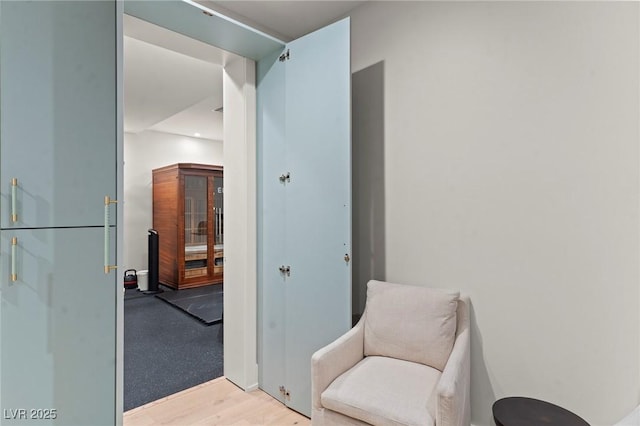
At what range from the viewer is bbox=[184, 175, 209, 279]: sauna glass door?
5820 mm

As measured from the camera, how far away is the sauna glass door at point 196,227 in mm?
5820

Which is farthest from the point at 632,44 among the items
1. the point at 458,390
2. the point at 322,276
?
the point at 322,276

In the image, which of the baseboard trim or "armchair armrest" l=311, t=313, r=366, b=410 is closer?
"armchair armrest" l=311, t=313, r=366, b=410

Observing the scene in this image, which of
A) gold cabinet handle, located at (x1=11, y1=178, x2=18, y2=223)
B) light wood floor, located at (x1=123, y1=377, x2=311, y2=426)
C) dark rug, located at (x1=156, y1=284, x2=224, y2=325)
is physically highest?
gold cabinet handle, located at (x1=11, y1=178, x2=18, y2=223)

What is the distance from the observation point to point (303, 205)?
7.47 ft

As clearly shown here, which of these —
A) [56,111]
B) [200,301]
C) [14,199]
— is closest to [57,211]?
[14,199]

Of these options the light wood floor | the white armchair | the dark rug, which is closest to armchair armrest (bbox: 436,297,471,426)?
the white armchair

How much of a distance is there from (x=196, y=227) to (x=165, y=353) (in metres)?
3.04

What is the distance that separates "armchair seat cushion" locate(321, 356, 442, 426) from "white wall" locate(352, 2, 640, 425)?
423 millimetres

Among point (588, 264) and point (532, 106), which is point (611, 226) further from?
point (532, 106)

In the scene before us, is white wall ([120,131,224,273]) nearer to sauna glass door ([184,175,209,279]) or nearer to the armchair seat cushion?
sauna glass door ([184,175,209,279])

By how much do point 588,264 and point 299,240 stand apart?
1523 millimetres

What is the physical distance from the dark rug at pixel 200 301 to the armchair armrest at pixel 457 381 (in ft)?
9.88

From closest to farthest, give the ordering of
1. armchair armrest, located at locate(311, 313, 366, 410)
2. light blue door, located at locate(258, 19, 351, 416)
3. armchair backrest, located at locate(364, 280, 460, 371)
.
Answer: armchair armrest, located at locate(311, 313, 366, 410) → armchair backrest, located at locate(364, 280, 460, 371) → light blue door, located at locate(258, 19, 351, 416)
